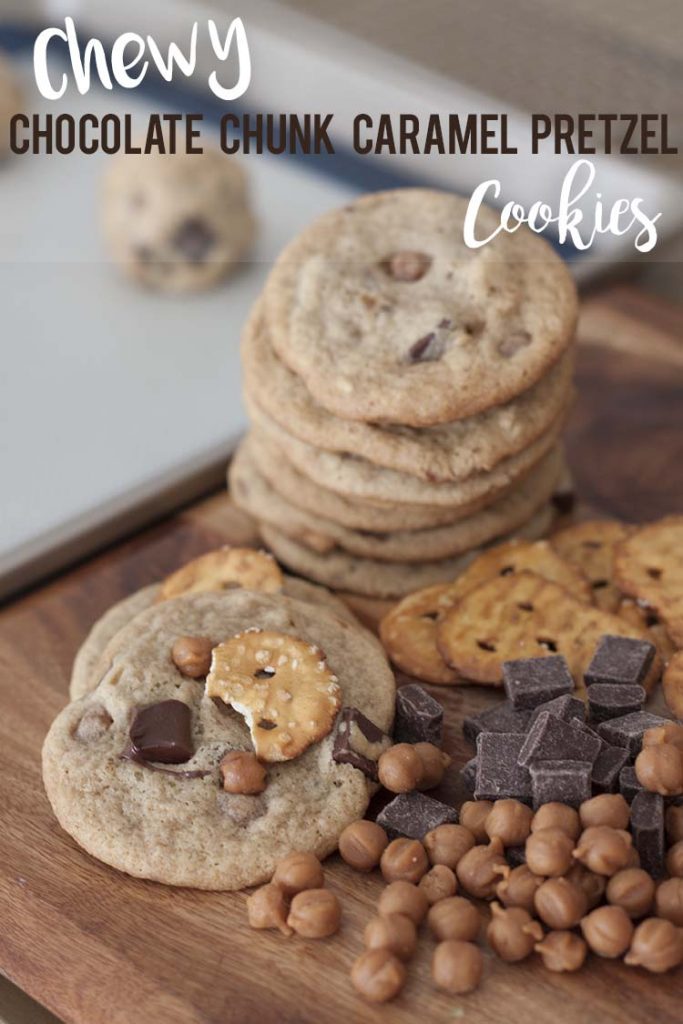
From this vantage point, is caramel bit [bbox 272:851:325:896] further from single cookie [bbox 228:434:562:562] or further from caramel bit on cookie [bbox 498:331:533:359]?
caramel bit on cookie [bbox 498:331:533:359]

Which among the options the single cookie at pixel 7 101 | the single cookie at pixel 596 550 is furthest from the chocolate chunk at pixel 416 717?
the single cookie at pixel 7 101

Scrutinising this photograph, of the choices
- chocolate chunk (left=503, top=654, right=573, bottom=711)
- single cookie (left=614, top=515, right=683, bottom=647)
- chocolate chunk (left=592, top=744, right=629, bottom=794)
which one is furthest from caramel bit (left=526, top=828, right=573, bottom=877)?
single cookie (left=614, top=515, right=683, bottom=647)

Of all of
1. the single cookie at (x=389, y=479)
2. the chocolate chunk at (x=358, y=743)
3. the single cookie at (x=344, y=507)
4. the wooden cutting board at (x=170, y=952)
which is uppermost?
the single cookie at (x=389, y=479)

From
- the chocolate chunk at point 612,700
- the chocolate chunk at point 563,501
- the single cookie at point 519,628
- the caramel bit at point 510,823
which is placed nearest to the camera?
the caramel bit at point 510,823

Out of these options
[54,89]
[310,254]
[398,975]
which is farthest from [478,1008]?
[54,89]

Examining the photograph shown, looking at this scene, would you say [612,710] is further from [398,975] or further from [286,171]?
[286,171]

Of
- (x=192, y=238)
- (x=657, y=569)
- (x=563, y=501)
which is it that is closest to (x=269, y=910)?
(x=657, y=569)

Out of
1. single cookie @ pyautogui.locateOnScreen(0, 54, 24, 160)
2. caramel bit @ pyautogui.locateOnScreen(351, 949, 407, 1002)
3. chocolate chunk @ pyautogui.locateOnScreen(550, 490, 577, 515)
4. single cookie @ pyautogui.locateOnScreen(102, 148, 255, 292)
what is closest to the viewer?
caramel bit @ pyautogui.locateOnScreen(351, 949, 407, 1002)

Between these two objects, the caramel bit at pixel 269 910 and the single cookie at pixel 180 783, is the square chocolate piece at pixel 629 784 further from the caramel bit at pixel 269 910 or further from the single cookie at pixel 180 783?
the caramel bit at pixel 269 910
